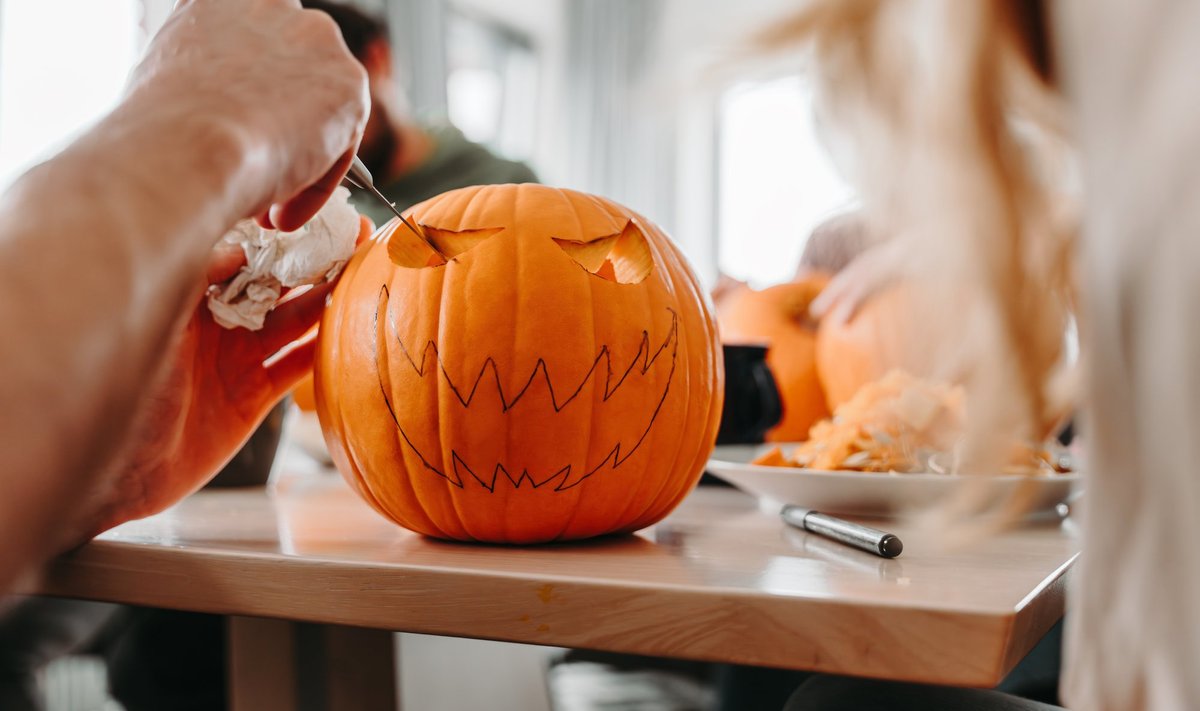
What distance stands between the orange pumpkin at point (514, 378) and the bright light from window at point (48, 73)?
2.19 meters

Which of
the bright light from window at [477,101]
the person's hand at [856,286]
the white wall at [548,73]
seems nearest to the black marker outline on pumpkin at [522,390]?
the person's hand at [856,286]

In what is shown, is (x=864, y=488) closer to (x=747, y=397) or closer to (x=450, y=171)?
(x=747, y=397)

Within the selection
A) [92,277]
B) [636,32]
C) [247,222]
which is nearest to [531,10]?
[636,32]

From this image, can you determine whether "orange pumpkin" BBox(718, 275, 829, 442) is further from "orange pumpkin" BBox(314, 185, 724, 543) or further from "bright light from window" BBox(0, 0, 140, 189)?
"bright light from window" BBox(0, 0, 140, 189)

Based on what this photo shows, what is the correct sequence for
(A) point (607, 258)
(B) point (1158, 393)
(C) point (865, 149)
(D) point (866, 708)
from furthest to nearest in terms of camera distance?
(A) point (607, 258) < (D) point (866, 708) < (C) point (865, 149) < (B) point (1158, 393)

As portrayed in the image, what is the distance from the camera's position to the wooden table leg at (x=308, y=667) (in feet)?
2.53

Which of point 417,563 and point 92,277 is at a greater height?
point 92,277

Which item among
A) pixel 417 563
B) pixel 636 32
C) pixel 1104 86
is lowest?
pixel 417 563

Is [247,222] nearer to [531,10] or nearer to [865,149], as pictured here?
[865,149]

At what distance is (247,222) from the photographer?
0.73 m

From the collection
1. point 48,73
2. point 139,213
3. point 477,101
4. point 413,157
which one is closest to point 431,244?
point 139,213

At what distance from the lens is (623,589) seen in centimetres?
51

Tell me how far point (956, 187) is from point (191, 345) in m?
0.54

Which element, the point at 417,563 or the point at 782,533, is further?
the point at 782,533
